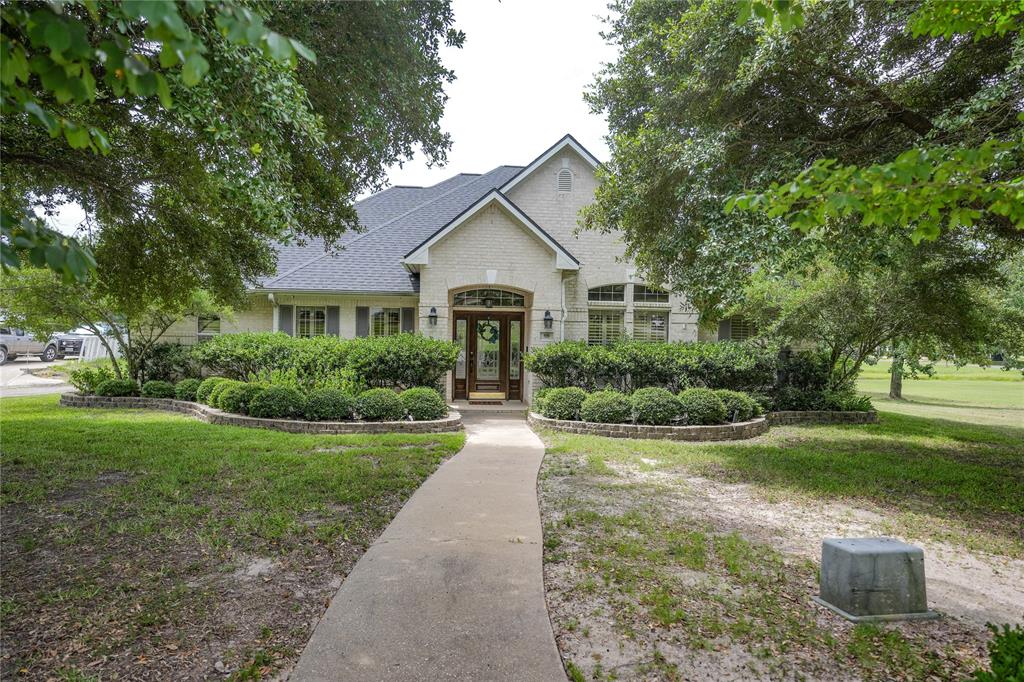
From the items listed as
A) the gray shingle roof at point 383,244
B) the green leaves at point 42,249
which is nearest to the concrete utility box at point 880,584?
the green leaves at point 42,249

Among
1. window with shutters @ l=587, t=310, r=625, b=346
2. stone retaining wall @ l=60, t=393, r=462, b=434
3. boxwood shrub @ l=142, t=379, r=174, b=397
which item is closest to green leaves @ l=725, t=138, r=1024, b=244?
stone retaining wall @ l=60, t=393, r=462, b=434

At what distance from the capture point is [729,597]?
410 centimetres

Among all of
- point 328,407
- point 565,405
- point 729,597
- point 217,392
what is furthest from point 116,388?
point 729,597

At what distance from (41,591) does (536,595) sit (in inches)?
138

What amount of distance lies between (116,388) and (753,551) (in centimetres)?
1520

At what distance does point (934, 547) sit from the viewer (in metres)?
5.34

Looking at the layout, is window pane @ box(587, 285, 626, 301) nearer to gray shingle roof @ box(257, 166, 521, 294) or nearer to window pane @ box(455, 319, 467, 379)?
window pane @ box(455, 319, 467, 379)

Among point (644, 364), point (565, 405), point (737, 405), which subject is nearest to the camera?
point (565, 405)

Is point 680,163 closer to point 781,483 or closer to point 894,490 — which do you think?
point 781,483

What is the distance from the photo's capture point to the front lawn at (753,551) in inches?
134

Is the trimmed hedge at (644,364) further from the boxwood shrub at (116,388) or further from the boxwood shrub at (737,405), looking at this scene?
the boxwood shrub at (116,388)

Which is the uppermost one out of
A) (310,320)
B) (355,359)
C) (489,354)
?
(310,320)

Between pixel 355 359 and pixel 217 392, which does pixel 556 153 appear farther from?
pixel 217 392

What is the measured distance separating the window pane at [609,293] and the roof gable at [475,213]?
76.2 inches
